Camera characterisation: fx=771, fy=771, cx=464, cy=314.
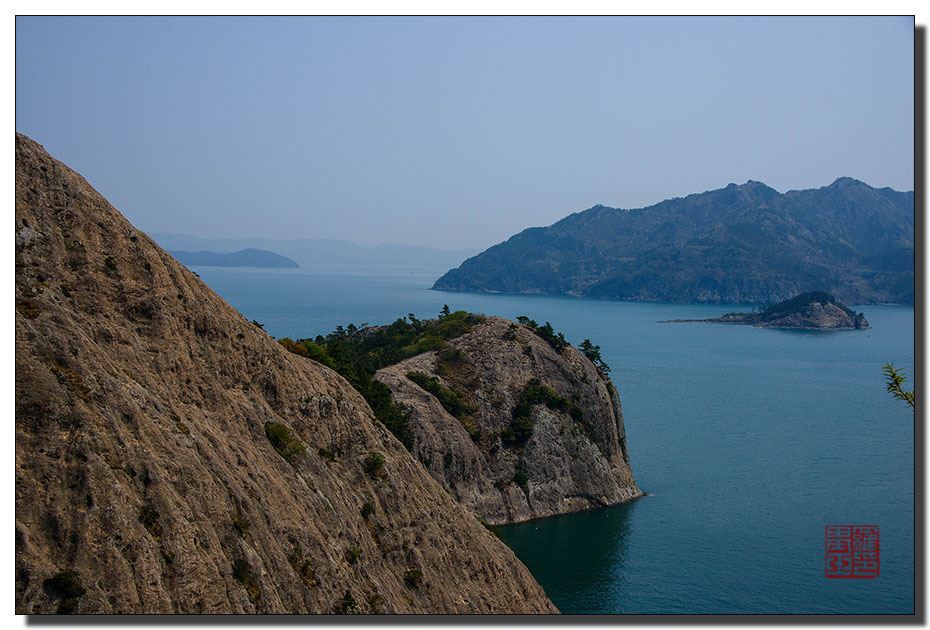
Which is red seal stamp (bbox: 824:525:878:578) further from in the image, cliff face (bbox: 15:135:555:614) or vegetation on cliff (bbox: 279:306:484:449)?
vegetation on cliff (bbox: 279:306:484:449)

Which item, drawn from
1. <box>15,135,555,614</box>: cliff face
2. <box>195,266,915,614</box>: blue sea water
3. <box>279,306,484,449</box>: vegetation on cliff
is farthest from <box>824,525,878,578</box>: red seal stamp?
<box>279,306,484,449</box>: vegetation on cliff

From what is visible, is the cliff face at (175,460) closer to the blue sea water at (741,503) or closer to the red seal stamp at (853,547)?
the red seal stamp at (853,547)

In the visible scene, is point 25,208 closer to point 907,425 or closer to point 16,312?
point 16,312

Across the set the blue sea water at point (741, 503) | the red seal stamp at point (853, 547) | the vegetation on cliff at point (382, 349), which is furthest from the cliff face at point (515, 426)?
the red seal stamp at point (853, 547)

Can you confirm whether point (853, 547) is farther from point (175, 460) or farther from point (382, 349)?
point (382, 349)

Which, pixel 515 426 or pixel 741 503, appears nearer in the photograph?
pixel 741 503

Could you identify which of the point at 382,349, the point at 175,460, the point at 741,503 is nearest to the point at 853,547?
the point at 175,460

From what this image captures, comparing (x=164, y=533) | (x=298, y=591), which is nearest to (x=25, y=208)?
(x=164, y=533)
